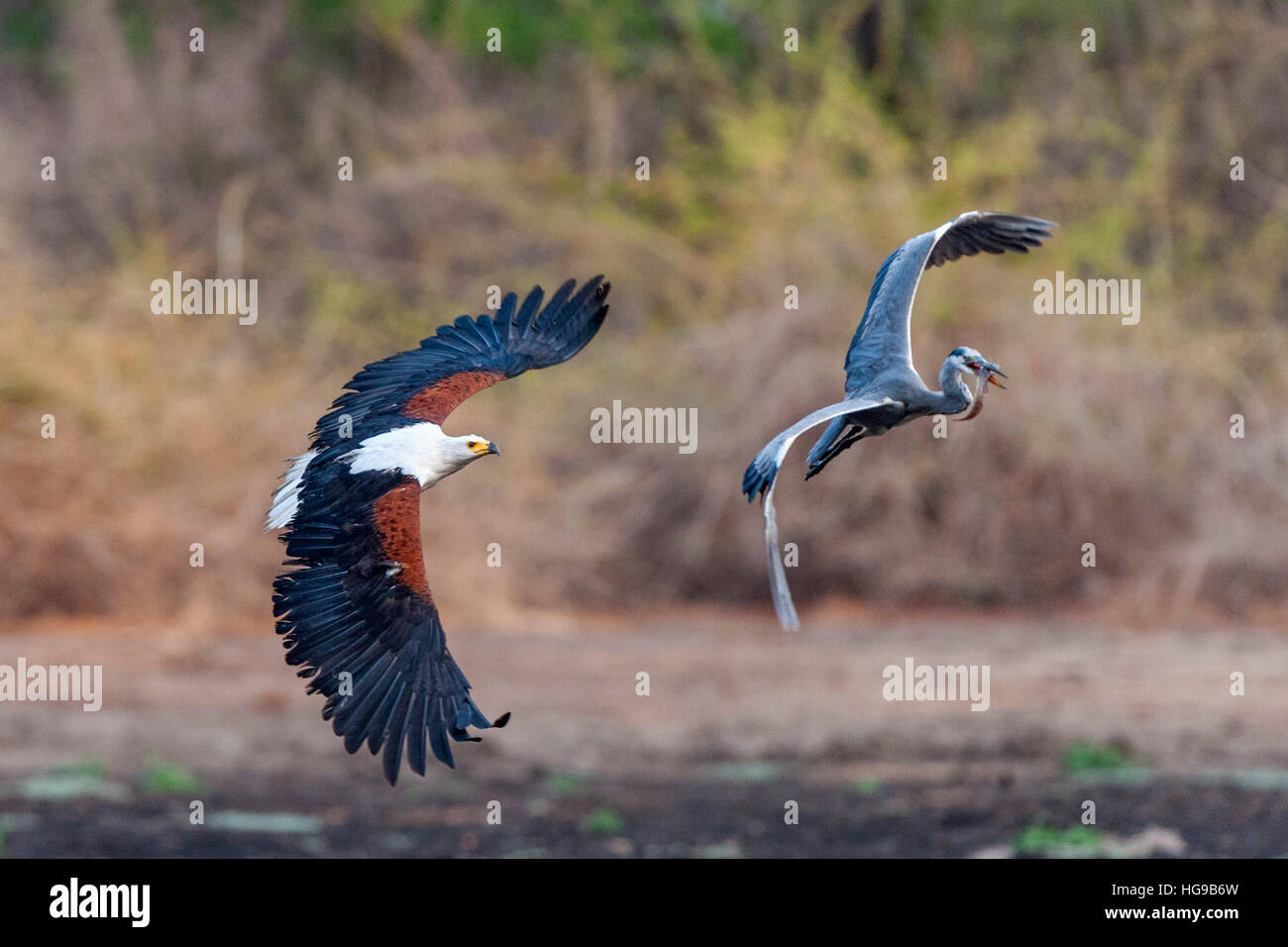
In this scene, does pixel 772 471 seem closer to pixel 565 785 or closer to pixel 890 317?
pixel 890 317

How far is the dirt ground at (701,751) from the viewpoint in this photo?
1203 cm

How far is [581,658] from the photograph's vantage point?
16984 millimetres

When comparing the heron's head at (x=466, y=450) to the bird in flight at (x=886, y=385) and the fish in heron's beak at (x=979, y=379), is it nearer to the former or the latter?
the bird in flight at (x=886, y=385)

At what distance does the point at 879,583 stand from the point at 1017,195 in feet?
14.9

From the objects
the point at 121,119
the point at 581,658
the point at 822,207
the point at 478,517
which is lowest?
the point at 581,658

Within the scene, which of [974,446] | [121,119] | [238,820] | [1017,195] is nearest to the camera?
[238,820]

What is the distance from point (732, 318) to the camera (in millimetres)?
18984

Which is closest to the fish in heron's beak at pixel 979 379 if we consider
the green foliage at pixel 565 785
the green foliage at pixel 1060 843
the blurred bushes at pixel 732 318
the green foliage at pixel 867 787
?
A: the green foliage at pixel 1060 843

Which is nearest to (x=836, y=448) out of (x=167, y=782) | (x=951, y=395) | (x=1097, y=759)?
(x=951, y=395)

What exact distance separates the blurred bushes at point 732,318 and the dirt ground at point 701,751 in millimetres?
833

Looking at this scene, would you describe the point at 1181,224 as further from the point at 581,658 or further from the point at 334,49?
the point at 334,49

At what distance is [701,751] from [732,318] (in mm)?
5770
